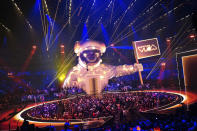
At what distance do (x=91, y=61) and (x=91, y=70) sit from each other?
72.7 inches

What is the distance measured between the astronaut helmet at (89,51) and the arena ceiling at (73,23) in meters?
4.87

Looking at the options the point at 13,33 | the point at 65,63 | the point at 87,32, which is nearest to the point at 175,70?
the point at 87,32

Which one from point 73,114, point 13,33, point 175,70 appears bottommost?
point 73,114

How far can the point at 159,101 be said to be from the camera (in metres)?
14.6

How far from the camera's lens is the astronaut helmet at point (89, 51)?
66.1 ft

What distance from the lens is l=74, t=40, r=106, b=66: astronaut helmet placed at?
20156mm

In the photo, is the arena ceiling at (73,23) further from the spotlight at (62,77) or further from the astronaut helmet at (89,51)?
the astronaut helmet at (89,51)

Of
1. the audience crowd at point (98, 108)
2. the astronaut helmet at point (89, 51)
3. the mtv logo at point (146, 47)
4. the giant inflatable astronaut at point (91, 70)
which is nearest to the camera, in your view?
the audience crowd at point (98, 108)

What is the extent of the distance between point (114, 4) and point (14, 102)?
19.4 meters

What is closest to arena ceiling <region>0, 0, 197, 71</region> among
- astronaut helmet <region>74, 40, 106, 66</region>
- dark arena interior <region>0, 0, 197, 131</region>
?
dark arena interior <region>0, 0, 197, 131</region>

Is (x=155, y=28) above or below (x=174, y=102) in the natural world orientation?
above

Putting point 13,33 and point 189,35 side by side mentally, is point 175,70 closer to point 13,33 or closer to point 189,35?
point 189,35

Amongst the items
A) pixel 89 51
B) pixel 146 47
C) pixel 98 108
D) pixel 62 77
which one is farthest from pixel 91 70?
pixel 98 108

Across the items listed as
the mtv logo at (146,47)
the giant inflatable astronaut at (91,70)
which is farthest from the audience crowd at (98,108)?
the giant inflatable astronaut at (91,70)
